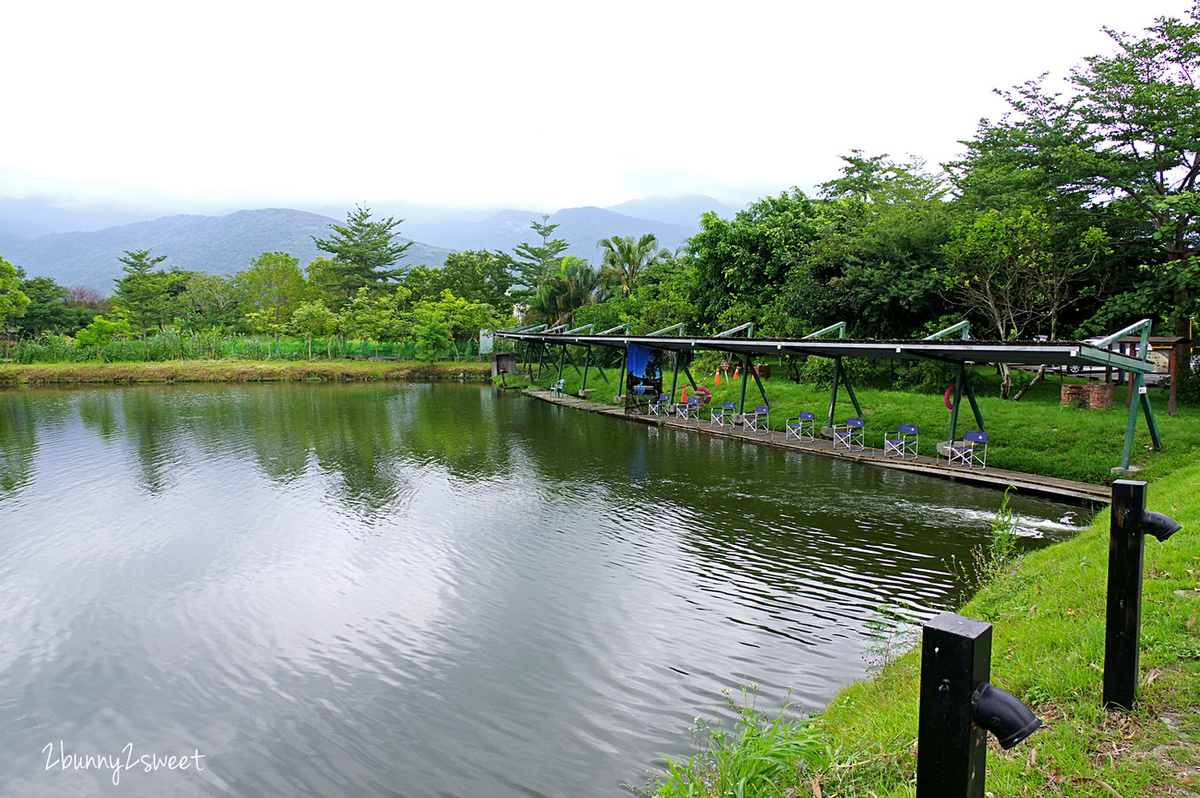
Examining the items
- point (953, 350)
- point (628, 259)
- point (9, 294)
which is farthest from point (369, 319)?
point (953, 350)

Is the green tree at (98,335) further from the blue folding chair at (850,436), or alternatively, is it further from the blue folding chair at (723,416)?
the blue folding chair at (850,436)

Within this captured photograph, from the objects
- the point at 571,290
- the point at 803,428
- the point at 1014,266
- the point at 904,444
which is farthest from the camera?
the point at 571,290

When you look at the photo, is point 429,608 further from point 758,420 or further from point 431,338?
point 431,338

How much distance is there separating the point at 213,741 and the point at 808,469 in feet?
44.2

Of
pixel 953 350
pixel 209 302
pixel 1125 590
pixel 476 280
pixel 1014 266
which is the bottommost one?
pixel 1125 590

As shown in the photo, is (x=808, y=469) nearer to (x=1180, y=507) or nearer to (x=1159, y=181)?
(x=1180, y=507)

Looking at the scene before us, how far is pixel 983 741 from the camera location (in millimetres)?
2160

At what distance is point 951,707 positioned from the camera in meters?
2.08

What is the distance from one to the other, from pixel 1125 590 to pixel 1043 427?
46.0ft

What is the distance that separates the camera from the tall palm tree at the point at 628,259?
4625 cm

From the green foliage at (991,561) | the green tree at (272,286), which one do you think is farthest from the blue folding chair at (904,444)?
the green tree at (272,286)

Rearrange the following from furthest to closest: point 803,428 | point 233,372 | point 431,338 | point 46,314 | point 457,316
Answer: point 46,314, point 457,316, point 431,338, point 233,372, point 803,428

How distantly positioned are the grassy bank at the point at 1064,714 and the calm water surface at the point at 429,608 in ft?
4.70

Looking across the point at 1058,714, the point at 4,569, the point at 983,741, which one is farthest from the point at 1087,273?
the point at 4,569
